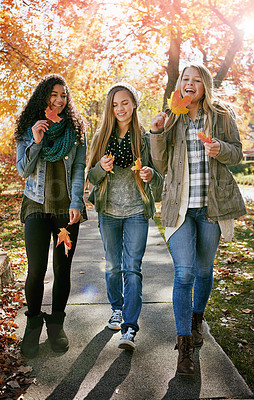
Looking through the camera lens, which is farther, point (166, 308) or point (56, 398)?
point (166, 308)

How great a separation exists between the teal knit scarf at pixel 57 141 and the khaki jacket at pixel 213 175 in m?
0.69

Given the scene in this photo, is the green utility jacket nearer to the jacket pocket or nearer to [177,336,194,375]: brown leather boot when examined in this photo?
the jacket pocket

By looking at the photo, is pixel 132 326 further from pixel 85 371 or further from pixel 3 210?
pixel 3 210

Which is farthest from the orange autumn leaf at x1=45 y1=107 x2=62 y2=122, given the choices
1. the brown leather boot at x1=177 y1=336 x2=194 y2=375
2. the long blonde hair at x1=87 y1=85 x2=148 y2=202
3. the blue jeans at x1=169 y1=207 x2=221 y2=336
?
the brown leather boot at x1=177 y1=336 x2=194 y2=375

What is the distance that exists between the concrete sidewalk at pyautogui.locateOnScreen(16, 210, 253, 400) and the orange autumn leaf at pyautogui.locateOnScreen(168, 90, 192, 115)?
1857 millimetres

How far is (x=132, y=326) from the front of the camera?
326cm

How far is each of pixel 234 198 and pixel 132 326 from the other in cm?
131

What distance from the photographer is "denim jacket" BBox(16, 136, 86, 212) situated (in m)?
3.11

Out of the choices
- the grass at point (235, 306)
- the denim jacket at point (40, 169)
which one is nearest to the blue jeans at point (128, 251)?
the denim jacket at point (40, 169)

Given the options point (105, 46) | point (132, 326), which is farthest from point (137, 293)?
point (105, 46)

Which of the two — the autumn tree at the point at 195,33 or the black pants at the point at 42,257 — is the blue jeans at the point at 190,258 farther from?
the autumn tree at the point at 195,33

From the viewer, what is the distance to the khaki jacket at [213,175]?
9.66 ft

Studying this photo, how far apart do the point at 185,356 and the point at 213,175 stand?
131 cm

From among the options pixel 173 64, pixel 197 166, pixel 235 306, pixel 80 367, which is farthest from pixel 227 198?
pixel 173 64
